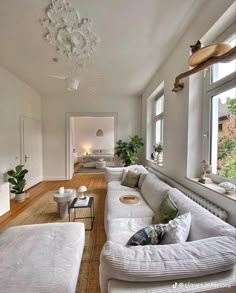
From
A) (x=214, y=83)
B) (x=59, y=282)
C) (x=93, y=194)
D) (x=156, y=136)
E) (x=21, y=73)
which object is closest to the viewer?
(x=59, y=282)

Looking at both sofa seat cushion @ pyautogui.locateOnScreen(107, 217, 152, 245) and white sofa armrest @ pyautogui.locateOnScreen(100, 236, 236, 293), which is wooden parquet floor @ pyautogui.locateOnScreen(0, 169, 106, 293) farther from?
white sofa armrest @ pyautogui.locateOnScreen(100, 236, 236, 293)

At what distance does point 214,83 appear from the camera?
2.01m

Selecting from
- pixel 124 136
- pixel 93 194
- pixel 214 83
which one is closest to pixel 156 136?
pixel 124 136

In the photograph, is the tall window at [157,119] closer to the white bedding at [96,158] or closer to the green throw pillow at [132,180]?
the green throw pillow at [132,180]

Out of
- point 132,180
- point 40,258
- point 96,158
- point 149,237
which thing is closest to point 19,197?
point 132,180

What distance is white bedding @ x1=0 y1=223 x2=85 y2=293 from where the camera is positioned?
1103 millimetres

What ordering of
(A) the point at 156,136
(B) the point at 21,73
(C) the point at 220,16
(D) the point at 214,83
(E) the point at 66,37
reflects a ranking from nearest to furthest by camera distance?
(C) the point at 220,16, (D) the point at 214,83, (E) the point at 66,37, (B) the point at 21,73, (A) the point at 156,136

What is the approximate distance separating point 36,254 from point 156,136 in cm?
398

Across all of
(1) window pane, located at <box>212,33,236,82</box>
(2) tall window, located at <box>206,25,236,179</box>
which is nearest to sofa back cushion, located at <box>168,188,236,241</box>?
(2) tall window, located at <box>206,25,236,179</box>

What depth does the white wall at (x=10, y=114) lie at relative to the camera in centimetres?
364

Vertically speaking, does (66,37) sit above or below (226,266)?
above

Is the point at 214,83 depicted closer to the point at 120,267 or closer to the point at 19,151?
the point at 120,267

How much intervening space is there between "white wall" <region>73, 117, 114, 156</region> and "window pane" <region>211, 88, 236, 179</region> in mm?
8847

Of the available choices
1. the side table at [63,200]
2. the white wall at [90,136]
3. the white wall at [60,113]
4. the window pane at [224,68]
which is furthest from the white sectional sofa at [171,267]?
the white wall at [90,136]
